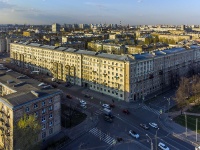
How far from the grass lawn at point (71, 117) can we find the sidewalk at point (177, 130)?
17237 mm

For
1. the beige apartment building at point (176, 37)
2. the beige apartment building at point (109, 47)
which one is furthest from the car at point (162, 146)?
the beige apartment building at point (176, 37)

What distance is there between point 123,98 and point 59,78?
96.2 ft

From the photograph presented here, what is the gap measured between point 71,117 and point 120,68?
20.3 m

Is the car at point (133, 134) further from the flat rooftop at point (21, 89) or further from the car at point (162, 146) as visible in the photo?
the flat rooftop at point (21, 89)

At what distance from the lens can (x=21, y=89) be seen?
4472cm

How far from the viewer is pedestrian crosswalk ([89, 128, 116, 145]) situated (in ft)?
140

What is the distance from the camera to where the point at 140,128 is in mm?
47750

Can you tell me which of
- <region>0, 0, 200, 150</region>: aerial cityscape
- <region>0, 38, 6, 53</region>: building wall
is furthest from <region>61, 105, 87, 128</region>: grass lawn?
<region>0, 38, 6, 53</region>: building wall

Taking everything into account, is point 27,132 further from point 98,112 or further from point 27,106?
point 98,112

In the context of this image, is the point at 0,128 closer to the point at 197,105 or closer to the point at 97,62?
the point at 97,62

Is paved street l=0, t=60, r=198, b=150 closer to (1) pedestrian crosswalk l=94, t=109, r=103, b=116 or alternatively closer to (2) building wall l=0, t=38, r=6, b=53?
(1) pedestrian crosswalk l=94, t=109, r=103, b=116

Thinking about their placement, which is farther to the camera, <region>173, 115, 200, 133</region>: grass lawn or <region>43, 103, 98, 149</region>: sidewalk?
<region>173, 115, 200, 133</region>: grass lawn

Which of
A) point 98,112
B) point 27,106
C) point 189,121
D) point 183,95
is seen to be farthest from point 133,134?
point 183,95

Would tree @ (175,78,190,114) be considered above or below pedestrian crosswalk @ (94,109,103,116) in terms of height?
above
